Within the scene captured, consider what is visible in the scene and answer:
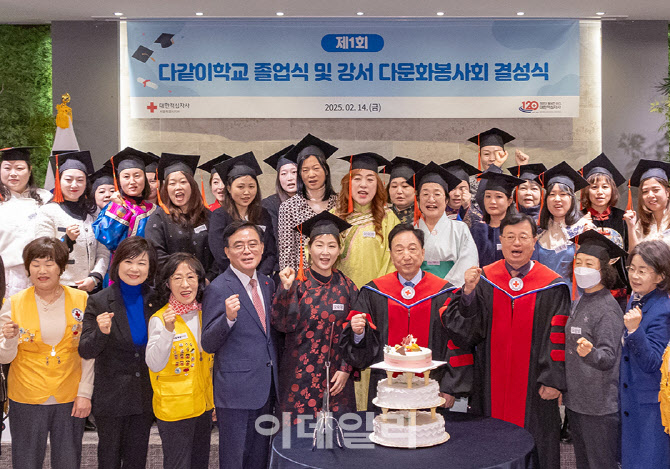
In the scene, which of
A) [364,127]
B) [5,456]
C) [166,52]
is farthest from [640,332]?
[166,52]

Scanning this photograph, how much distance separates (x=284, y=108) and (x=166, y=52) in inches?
60.8

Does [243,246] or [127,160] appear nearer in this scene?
[243,246]

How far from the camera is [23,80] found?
895 centimetres

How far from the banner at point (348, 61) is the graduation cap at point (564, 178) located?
3.23 metres

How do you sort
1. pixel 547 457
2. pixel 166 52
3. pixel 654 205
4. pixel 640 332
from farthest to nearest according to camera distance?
pixel 166 52 → pixel 654 205 → pixel 547 457 → pixel 640 332

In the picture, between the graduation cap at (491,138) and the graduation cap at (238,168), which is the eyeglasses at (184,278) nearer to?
the graduation cap at (238,168)

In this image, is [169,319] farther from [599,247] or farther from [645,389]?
[645,389]

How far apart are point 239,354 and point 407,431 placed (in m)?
1.27

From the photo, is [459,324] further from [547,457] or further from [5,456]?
[5,456]

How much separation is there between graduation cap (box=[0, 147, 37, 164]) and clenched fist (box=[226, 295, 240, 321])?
2.40 meters

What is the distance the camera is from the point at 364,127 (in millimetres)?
8609

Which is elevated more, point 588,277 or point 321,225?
point 321,225

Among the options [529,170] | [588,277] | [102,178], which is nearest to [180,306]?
[102,178]

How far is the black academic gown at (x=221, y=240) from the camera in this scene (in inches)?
190
